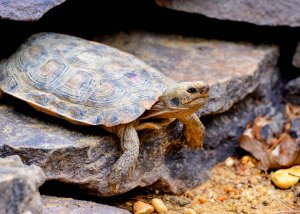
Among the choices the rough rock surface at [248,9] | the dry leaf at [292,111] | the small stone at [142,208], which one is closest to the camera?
the small stone at [142,208]

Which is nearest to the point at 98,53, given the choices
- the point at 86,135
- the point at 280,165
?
the point at 86,135

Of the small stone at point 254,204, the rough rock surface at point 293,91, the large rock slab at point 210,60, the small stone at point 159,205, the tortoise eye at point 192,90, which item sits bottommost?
the small stone at point 159,205

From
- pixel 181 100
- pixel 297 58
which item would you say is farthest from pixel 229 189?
pixel 297 58

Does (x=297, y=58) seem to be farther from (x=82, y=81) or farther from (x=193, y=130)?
(x=82, y=81)

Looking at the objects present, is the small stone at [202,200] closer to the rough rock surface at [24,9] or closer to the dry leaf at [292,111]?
the dry leaf at [292,111]

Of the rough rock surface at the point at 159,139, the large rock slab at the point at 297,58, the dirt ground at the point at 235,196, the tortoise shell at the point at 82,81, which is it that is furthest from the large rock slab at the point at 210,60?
the tortoise shell at the point at 82,81

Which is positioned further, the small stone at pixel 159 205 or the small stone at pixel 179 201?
the small stone at pixel 179 201

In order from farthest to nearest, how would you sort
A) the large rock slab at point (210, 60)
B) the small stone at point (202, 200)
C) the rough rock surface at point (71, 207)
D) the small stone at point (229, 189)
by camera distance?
1. the large rock slab at point (210, 60)
2. the small stone at point (229, 189)
3. the small stone at point (202, 200)
4. the rough rock surface at point (71, 207)
